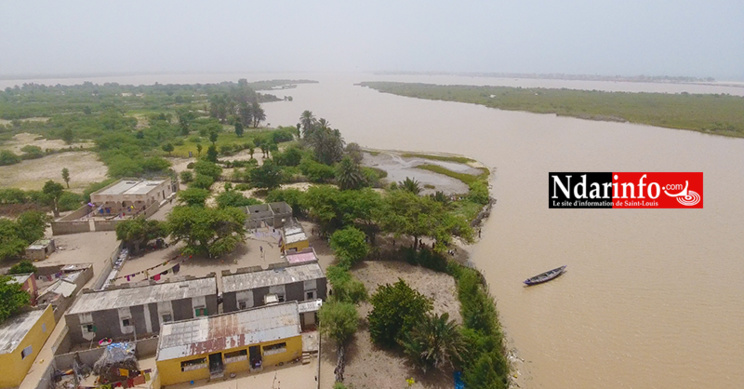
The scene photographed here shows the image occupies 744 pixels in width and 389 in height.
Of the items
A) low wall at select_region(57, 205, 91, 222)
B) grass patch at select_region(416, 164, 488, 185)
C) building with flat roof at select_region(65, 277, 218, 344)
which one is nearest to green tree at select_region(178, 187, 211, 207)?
low wall at select_region(57, 205, 91, 222)

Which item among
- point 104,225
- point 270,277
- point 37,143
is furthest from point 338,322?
point 37,143

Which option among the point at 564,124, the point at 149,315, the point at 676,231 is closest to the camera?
the point at 149,315

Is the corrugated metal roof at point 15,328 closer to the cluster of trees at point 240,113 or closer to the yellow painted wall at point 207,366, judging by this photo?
the yellow painted wall at point 207,366

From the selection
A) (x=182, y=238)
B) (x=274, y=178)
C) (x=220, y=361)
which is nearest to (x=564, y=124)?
(x=274, y=178)

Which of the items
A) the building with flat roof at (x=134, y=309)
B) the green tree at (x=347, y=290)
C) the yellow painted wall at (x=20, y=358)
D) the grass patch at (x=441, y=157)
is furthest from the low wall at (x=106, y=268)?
the grass patch at (x=441, y=157)

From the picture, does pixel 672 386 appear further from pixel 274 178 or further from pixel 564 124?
pixel 564 124

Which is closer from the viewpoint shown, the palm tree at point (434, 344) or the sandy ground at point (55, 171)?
the palm tree at point (434, 344)
